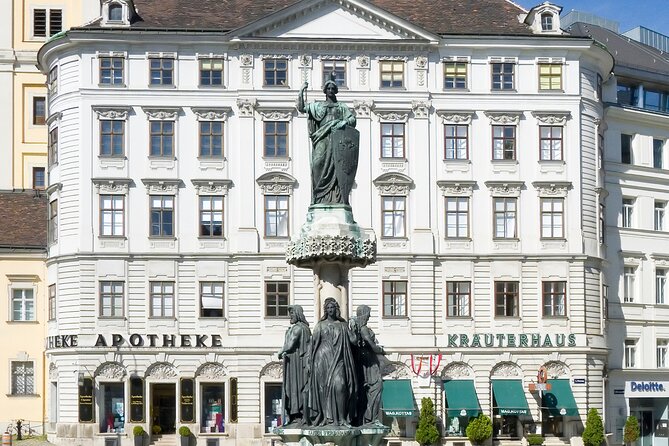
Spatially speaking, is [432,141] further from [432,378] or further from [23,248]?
[23,248]

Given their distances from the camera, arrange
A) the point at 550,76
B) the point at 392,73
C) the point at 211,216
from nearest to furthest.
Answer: the point at 211,216
the point at 392,73
the point at 550,76

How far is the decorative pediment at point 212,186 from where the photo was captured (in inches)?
2544

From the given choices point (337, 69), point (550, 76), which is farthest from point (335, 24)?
point (550, 76)

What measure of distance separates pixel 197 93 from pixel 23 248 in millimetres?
11496

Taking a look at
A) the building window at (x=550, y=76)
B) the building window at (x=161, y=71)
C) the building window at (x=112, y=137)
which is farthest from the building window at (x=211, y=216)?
the building window at (x=550, y=76)

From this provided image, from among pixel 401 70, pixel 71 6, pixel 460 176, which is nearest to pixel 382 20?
pixel 401 70

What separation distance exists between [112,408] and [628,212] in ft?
87.8

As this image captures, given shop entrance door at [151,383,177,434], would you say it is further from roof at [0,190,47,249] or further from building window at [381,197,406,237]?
building window at [381,197,406,237]

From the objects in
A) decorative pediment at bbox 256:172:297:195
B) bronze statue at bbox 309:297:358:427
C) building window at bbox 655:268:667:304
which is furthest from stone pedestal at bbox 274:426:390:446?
building window at bbox 655:268:667:304

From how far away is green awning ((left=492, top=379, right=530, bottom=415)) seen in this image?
63938 mm

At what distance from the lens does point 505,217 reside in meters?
65.6

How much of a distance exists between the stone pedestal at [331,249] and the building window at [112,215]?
37.9 m

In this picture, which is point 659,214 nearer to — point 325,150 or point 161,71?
point 161,71

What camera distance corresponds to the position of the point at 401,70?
216 feet
